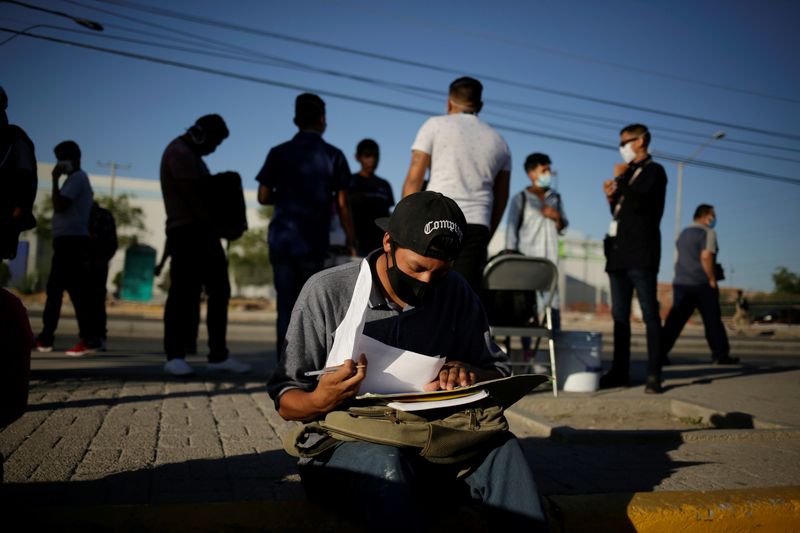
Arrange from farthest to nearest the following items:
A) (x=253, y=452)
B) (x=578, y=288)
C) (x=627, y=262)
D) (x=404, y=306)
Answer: (x=578, y=288), (x=627, y=262), (x=253, y=452), (x=404, y=306)

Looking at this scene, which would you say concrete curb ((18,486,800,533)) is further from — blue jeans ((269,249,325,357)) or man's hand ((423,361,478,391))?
blue jeans ((269,249,325,357))

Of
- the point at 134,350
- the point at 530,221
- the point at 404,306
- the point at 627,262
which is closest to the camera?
the point at 404,306

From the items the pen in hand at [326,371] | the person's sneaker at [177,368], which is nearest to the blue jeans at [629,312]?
the person's sneaker at [177,368]

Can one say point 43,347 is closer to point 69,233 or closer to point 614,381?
point 69,233

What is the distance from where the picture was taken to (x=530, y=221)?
773 cm

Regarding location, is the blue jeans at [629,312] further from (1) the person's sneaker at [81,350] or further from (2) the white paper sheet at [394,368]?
(1) the person's sneaker at [81,350]

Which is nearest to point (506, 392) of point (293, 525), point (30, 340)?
point (293, 525)

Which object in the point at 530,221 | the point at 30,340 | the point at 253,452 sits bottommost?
the point at 253,452

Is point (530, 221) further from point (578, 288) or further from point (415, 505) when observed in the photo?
point (578, 288)

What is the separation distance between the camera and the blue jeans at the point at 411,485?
6.55ft

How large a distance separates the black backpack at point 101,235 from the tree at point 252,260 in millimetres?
40756

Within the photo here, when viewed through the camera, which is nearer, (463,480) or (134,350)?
(463,480)

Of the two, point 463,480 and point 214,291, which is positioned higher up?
point 214,291

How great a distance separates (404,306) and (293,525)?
0.89 metres
